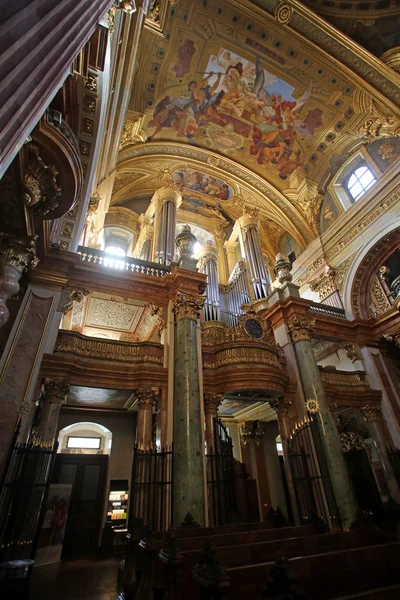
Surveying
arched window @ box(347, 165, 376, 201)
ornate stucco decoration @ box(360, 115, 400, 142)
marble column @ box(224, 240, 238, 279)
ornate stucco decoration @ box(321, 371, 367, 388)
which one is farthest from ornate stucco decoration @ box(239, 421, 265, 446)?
ornate stucco decoration @ box(360, 115, 400, 142)

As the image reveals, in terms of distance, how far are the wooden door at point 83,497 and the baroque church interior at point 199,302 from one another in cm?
6

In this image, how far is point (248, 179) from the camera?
55.7 feet

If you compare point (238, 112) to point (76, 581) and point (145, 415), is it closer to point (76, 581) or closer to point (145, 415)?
Result: point (145, 415)

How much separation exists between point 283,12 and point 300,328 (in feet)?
38.7

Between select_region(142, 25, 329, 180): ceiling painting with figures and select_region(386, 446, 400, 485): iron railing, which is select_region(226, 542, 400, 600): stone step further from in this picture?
select_region(142, 25, 329, 180): ceiling painting with figures

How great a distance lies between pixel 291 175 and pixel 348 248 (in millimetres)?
5234

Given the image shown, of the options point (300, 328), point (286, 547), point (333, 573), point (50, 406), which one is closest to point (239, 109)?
point (300, 328)

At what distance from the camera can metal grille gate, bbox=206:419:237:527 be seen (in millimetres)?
7270

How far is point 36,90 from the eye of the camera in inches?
94.8

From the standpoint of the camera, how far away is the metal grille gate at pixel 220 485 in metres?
7.27

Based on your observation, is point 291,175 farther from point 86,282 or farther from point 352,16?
point 86,282

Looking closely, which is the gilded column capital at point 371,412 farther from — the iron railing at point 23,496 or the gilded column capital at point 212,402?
the iron railing at point 23,496

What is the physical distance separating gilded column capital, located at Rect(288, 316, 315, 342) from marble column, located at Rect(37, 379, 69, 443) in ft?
24.0

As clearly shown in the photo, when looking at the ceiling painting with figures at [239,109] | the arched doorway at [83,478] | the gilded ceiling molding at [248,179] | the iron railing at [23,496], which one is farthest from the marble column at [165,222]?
the iron railing at [23,496]
